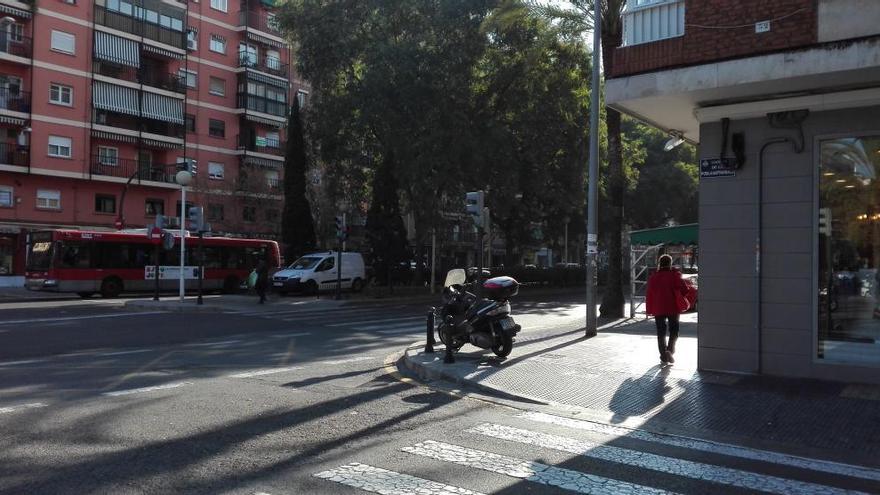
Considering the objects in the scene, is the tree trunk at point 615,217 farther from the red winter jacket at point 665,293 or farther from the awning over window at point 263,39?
the awning over window at point 263,39

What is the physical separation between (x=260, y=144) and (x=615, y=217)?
36.5m

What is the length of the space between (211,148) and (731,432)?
148 ft

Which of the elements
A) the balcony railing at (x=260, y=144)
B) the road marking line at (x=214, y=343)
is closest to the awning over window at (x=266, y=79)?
the balcony railing at (x=260, y=144)

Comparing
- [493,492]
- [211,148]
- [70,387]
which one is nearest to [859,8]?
[493,492]

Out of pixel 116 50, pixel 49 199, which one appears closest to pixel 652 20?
pixel 49 199

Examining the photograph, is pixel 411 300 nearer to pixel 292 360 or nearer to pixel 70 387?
pixel 292 360

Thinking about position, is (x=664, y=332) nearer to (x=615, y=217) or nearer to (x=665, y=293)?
(x=665, y=293)

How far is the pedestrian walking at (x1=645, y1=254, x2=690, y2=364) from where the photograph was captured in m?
10.4

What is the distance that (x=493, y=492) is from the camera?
465cm

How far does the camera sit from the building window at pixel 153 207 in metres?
43.4

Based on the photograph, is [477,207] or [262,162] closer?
[477,207]

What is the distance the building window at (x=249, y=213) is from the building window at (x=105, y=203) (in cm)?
779

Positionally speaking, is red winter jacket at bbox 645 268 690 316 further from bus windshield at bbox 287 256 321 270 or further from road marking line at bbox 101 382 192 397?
bus windshield at bbox 287 256 321 270

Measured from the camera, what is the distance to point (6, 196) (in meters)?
36.7
